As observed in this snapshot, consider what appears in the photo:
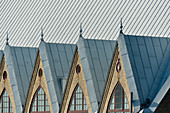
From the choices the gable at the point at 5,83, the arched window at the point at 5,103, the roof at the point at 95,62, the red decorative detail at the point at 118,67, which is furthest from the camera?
the arched window at the point at 5,103

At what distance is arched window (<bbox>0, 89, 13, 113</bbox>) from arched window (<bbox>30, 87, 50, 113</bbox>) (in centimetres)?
345

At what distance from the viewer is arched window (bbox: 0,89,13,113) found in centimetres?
7275

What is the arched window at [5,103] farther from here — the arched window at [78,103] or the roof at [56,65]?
the arched window at [78,103]

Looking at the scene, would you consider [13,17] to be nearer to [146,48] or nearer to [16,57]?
[16,57]

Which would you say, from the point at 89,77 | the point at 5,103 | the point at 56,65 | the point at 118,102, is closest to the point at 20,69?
the point at 5,103

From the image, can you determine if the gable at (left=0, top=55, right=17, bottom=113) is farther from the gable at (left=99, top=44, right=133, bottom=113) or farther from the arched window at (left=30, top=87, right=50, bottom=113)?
the gable at (left=99, top=44, right=133, bottom=113)

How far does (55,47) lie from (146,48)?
9.97m

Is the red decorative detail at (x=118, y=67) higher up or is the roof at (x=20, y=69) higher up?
the roof at (x=20, y=69)

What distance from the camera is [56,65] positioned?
229 feet

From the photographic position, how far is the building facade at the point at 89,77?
62188 mm

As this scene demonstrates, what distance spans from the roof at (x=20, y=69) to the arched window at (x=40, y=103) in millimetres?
1519

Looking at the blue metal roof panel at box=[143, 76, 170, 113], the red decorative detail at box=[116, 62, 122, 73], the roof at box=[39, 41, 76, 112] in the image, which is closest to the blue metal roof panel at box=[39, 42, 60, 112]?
the roof at box=[39, 41, 76, 112]

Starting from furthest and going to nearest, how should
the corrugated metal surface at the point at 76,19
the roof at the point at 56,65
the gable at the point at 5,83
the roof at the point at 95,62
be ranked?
1. the gable at the point at 5,83
2. the corrugated metal surface at the point at 76,19
3. the roof at the point at 56,65
4. the roof at the point at 95,62

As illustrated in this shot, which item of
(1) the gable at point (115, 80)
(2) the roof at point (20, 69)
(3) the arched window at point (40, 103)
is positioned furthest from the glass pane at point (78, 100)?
(2) the roof at point (20, 69)
